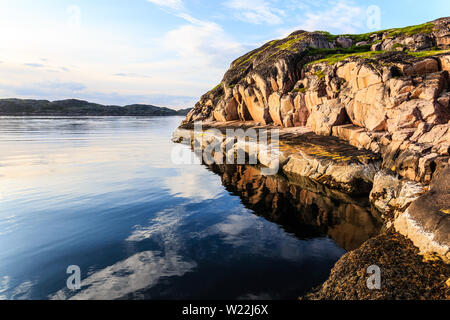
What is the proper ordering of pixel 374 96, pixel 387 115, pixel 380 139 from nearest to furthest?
pixel 380 139
pixel 387 115
pixel 374 96

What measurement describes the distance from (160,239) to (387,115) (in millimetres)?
19676

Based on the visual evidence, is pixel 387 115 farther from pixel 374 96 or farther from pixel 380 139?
pixel 374 96

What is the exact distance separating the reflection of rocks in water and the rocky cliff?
1.19 meters

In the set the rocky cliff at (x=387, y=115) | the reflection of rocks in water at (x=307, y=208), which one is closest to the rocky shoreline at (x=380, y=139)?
the rocky cliff at (x=387, y=115)

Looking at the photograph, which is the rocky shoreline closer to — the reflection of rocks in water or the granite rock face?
the granite rock face

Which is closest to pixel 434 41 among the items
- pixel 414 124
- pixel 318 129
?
pixel 318 129

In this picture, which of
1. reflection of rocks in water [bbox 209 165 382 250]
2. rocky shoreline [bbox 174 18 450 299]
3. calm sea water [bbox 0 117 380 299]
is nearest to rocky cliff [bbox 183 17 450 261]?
rocky shoreline [bbox 174 18 450 299]

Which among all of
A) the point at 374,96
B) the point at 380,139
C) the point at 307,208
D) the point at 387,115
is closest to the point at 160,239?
the point at 307,208

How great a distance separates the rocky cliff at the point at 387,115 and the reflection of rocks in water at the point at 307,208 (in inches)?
46.7

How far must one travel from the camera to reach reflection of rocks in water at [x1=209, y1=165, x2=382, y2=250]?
11.4 metres

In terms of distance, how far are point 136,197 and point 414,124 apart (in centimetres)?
1989

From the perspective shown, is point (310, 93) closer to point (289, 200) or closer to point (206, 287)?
point (289, 200)

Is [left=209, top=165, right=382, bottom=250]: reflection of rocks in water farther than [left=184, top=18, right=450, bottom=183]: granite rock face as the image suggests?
No

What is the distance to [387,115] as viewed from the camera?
63.9 ft
